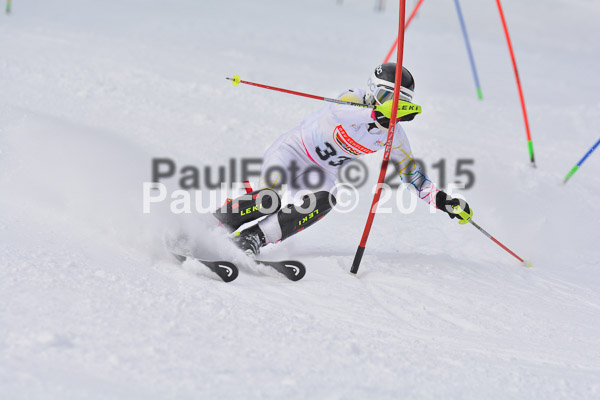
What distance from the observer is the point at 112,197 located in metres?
3.52

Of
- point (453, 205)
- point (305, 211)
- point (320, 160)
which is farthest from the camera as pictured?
point (320, 160)

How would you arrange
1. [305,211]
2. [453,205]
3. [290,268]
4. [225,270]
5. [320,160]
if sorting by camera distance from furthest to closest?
[320,160] < [453,205] < [305,211] < [290,268] < [225,270]

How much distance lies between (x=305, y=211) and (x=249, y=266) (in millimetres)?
454

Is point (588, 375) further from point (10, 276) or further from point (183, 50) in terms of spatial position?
point (183, 50)

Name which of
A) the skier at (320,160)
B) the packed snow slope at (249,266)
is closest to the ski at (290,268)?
the packed snow slope at (249,266)

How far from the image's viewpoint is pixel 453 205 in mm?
3562

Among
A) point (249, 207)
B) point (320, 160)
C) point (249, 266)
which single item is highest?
point (320, 160)

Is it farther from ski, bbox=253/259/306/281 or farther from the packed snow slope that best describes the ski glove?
ski, bbox=253/259/306/281

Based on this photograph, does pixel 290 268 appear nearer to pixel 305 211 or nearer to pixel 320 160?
pixel 305 211

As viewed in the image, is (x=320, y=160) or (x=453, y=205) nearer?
(x=453, y=205)

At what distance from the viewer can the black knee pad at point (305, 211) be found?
344cm

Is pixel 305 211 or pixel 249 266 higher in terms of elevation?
pixel 305 211

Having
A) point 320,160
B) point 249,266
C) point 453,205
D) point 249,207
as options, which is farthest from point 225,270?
point 453,205

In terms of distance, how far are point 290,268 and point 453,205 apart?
106 cm
